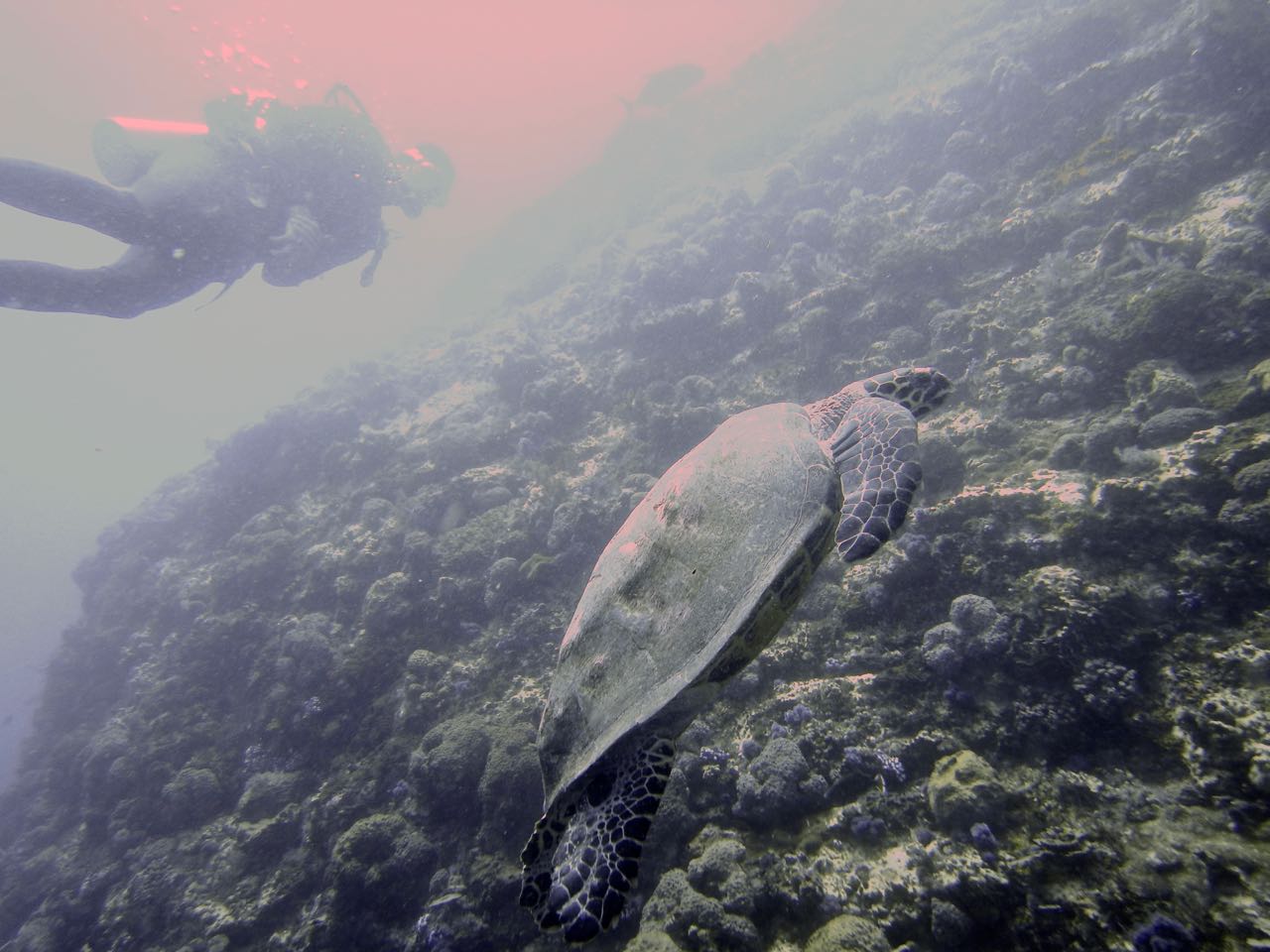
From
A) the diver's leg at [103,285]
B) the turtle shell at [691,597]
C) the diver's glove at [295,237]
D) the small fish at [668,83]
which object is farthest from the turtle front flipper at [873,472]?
the small fish at [668,83]

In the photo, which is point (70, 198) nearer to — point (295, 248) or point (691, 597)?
point (295, 248)

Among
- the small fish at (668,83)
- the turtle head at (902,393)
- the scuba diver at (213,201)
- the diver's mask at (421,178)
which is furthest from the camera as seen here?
the small fish at (668,83)

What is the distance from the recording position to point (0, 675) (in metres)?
33.9

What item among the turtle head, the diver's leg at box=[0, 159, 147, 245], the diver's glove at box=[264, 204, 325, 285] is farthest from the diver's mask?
the turtle head

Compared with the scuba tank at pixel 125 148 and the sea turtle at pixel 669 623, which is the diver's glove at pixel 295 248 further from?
the sea turtle at pixel 669 623

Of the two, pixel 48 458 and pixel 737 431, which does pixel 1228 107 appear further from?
pixel 48 458

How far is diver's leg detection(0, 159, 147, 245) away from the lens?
23.2 feet

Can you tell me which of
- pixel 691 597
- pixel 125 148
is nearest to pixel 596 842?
pixel 691 597

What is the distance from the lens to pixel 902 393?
410 cm

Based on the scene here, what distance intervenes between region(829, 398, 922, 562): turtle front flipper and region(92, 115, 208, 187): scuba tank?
12.8 metres

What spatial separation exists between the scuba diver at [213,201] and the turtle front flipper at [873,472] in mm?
11567

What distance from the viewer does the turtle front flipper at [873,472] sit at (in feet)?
9.67

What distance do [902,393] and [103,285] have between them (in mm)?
12163

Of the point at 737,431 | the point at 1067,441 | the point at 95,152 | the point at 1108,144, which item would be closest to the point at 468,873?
the point at 737,431
